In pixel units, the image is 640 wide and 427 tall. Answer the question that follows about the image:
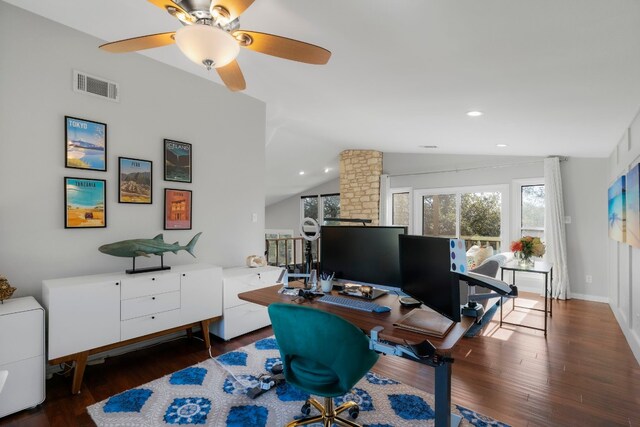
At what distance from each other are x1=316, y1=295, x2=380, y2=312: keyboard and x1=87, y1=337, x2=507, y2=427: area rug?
0.72 m

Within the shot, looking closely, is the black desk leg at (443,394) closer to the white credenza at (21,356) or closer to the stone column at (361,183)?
the white credenza at (21,356)

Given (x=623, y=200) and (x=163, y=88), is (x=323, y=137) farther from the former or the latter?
(x=623, y=200)

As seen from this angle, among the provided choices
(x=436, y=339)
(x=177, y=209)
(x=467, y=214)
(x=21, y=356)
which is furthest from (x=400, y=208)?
(x=21, y=356)

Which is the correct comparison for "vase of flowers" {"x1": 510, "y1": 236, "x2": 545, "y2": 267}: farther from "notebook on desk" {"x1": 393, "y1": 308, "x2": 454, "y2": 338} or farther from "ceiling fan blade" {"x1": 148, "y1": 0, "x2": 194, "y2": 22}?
"ceiling fan blade" {"x1": 148, "y1": 0, "x2": 194, "y2": 22}

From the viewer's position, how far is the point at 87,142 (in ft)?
8.90

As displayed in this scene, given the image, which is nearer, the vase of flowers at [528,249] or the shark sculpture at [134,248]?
the shark sculpture at [134,248]

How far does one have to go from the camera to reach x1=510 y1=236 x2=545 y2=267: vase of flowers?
3891 millimetres

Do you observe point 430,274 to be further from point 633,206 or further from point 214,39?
point 633,206

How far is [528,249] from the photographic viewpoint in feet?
12.8

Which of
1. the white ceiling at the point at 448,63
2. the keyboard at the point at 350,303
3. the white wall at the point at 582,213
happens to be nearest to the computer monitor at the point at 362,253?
the keyboard at the point at 350,303

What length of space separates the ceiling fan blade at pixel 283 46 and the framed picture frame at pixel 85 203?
1.88 meters

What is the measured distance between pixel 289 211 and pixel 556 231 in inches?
265

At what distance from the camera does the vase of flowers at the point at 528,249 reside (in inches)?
153

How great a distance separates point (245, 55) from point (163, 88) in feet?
3.35
